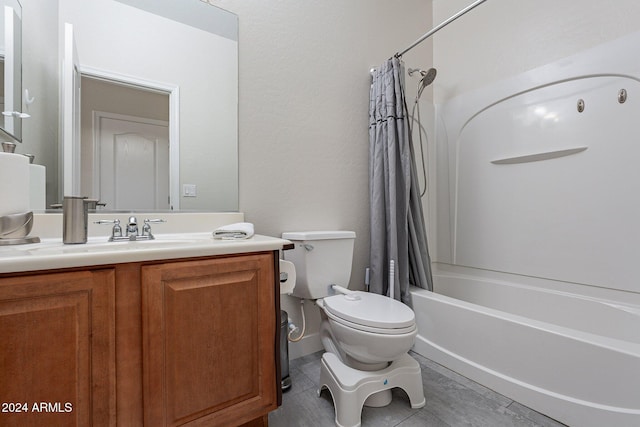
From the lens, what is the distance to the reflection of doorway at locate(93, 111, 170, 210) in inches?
49.1

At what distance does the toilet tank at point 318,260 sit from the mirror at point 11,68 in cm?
120

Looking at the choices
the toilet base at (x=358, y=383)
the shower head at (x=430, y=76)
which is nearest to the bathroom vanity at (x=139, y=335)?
the toilet base at (x=358, y=383)

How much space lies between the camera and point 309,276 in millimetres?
1557

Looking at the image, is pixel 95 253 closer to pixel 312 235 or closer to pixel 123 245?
pixel 123 245

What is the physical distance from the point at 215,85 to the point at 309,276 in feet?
3.74

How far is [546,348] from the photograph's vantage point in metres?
1.23

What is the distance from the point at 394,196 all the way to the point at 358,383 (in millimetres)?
1098

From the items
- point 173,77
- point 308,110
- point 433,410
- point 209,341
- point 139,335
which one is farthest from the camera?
point 308,110

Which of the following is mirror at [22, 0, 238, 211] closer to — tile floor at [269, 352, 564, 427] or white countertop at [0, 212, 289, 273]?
white countertop at [0, 212, 289, 273]

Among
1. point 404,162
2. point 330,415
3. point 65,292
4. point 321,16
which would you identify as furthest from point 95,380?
point 321,16

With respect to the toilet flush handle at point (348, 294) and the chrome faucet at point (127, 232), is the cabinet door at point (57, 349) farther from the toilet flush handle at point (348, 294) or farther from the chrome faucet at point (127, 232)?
the toilet flush handle at point (348, 294)

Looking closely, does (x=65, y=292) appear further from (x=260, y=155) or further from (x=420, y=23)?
(x=420, y=23)

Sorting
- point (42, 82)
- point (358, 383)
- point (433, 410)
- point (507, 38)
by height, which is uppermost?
point (507, 38)

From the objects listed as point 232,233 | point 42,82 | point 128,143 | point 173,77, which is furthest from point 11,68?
point 232,233
